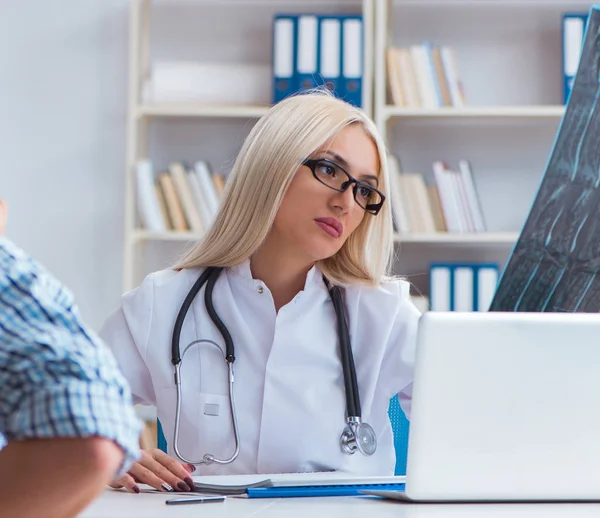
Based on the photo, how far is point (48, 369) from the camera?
563mm

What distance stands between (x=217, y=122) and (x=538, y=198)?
6.90 ft

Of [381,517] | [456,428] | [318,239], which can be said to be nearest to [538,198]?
[318,239]

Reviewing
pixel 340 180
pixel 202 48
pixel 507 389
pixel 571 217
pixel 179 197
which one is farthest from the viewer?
pixel 202 48

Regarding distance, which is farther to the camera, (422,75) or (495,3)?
(495,3)

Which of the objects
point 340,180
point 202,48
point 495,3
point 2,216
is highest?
point 495,3

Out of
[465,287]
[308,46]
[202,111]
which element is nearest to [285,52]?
[308,46]

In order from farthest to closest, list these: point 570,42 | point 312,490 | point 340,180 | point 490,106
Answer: point 490,106
point 570,42
point 340,180
point 312,490

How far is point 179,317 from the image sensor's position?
1536 millimetres

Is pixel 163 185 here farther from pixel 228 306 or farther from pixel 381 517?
pixel 381 517

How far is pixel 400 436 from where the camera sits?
1616mm

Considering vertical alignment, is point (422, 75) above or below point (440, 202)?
above

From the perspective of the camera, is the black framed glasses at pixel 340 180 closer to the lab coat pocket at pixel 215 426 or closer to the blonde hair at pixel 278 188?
the blonde hair at pixel 278 188

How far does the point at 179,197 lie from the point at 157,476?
208 centimetres

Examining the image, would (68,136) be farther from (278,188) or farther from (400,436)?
(400,436)
